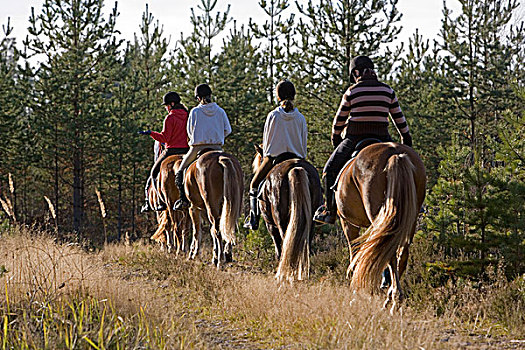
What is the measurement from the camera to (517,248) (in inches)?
302

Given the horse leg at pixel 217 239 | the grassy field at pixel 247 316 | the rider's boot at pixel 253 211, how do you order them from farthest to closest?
the horse leg at pixel 217 239 → the rider's boot at pixel 253 211 → the grassy field at pixel 247 316

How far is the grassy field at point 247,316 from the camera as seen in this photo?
4.60 metres

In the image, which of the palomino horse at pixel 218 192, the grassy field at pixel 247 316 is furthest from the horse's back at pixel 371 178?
the palomino horse at pixel 218 192

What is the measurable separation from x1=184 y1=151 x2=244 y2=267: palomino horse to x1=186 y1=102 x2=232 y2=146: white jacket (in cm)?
45

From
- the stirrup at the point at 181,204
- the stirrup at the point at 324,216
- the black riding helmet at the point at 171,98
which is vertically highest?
the black riding helmet at the point at 171,98

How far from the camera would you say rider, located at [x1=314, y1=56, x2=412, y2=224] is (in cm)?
660

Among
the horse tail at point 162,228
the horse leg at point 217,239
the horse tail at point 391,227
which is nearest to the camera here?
the horse tail at point 391,227

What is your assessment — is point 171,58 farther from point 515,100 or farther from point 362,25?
point 515,100

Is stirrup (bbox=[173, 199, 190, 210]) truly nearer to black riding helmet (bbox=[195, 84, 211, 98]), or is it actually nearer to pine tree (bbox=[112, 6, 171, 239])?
black riding helmet (bbox=[195, 84, 211, 98])

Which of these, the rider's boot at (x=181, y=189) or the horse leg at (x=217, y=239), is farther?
the rider's boot at (x=181, y=189)

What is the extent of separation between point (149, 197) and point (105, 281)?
247 inches

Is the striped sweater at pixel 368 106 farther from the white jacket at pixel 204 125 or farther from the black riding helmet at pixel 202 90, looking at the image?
the black riding helmet at pixel 202 90

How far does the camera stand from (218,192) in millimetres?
9711

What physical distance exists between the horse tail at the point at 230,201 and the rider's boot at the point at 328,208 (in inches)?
86.9
